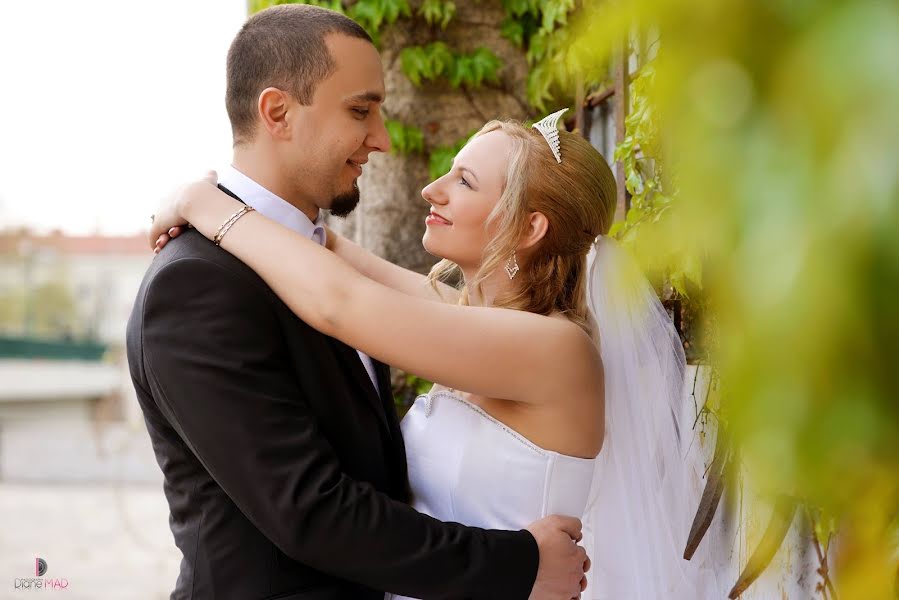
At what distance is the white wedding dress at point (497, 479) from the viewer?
225cm

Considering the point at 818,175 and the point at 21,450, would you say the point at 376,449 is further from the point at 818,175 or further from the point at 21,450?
the point at 21,450

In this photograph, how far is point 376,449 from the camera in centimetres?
210

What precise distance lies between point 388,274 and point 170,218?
3.58 ft

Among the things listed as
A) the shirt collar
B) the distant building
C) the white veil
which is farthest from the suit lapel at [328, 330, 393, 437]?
the distant building

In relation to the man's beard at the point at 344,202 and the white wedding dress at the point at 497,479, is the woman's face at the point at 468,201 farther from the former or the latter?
the white wedding dress at the point at 497,479

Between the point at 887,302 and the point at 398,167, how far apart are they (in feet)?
14.3

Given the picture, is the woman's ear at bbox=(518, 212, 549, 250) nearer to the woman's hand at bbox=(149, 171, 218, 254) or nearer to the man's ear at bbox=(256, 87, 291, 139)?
the man's ear at bbox=(256, 87, 291, 139)

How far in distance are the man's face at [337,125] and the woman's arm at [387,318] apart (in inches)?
10.3

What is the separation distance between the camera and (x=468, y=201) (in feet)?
7.83

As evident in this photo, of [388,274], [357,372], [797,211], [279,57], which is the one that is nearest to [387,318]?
[357,372]

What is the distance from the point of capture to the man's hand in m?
2.02

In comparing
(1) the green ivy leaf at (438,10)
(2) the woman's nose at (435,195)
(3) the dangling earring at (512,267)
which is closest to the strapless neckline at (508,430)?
(3) the dangling earring at (512,267)

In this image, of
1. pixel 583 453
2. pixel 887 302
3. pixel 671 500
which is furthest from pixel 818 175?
pixel 671 500

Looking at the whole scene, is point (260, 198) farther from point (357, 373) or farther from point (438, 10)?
point (438, 10)
